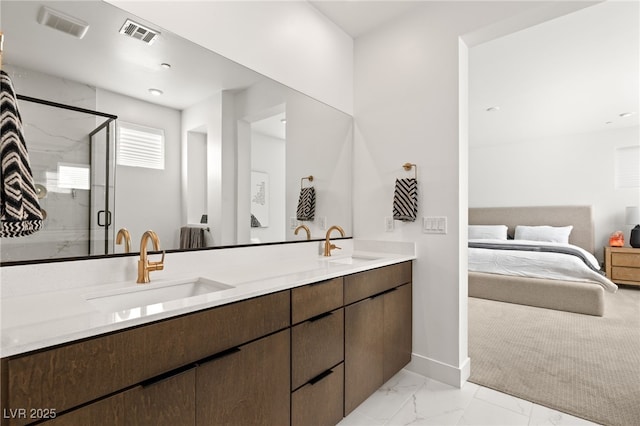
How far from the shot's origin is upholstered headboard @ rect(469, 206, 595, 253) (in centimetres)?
521

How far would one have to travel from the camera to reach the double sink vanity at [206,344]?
0.78 m

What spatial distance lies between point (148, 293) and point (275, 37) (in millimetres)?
1705

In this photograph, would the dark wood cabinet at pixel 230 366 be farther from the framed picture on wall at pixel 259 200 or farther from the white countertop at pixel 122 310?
the framed picture on wall at pixel 259 200

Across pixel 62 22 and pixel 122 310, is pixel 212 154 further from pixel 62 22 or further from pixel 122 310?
pixel 122 310

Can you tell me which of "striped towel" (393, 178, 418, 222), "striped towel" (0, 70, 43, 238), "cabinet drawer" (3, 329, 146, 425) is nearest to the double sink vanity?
"cabinet drawer" (3, 329, 146, 425)

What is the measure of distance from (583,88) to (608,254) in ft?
9.14

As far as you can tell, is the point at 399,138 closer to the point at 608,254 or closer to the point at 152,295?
the point at 152,295

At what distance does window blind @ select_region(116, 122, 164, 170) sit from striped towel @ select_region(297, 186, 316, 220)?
101 cm

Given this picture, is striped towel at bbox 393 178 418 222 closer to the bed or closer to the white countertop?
the white countertop

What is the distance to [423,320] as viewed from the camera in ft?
7.50

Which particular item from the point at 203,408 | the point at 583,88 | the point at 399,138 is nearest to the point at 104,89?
the point at 203,408

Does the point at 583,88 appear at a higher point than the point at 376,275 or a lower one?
higher

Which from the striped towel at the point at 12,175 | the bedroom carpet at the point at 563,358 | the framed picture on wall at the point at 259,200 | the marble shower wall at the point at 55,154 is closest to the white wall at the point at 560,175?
the bedroom carpet at the point at 563,358

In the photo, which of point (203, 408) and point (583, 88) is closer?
point (203, 408)
